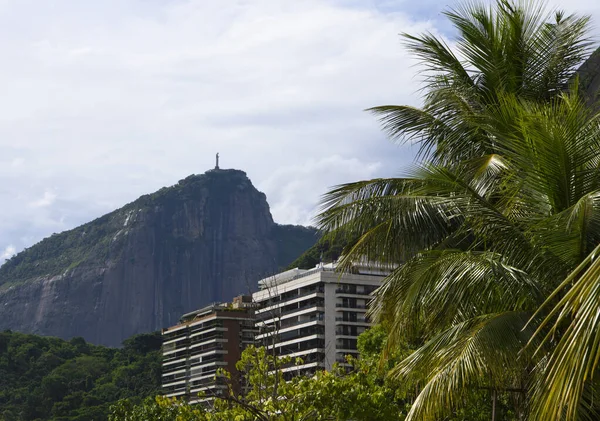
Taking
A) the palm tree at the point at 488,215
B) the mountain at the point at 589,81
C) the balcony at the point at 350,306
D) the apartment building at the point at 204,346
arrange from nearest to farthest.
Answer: the palm tree at the point at 488,215, the mountain at the point at 589,81, the balcony at the point at 350,306, the apartment building at the point at 204,346

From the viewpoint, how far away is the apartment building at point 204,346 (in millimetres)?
110875

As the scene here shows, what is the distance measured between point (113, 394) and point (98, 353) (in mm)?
25809

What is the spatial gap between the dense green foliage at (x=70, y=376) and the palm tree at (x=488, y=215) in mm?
90192

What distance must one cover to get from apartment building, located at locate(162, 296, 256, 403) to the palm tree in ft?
302

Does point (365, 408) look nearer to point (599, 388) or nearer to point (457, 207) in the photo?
point (457, 207)

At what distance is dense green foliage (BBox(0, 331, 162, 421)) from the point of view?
10681 centimetres

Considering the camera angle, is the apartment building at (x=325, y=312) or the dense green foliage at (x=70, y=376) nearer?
the apartment building at (x=325, y=312)

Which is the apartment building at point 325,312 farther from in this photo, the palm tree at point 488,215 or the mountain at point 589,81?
the palm tree at point 488,215

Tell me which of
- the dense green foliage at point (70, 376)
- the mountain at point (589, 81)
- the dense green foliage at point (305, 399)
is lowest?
the dense green foliage at point (305, 399)

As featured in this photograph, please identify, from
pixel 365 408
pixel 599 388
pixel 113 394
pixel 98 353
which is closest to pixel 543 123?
pixel 599 388

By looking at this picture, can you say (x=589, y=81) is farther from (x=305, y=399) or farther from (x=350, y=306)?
(x=350, y=306)

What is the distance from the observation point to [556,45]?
1370 cm

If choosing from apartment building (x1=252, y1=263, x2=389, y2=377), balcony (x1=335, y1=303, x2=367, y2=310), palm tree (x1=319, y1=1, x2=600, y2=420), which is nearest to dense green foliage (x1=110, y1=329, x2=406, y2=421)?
palm tree (x1=319, y1=1, x2=600, y2=420)

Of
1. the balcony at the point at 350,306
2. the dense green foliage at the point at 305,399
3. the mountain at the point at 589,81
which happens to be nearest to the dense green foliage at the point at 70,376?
the balcony at the point at 350,306
